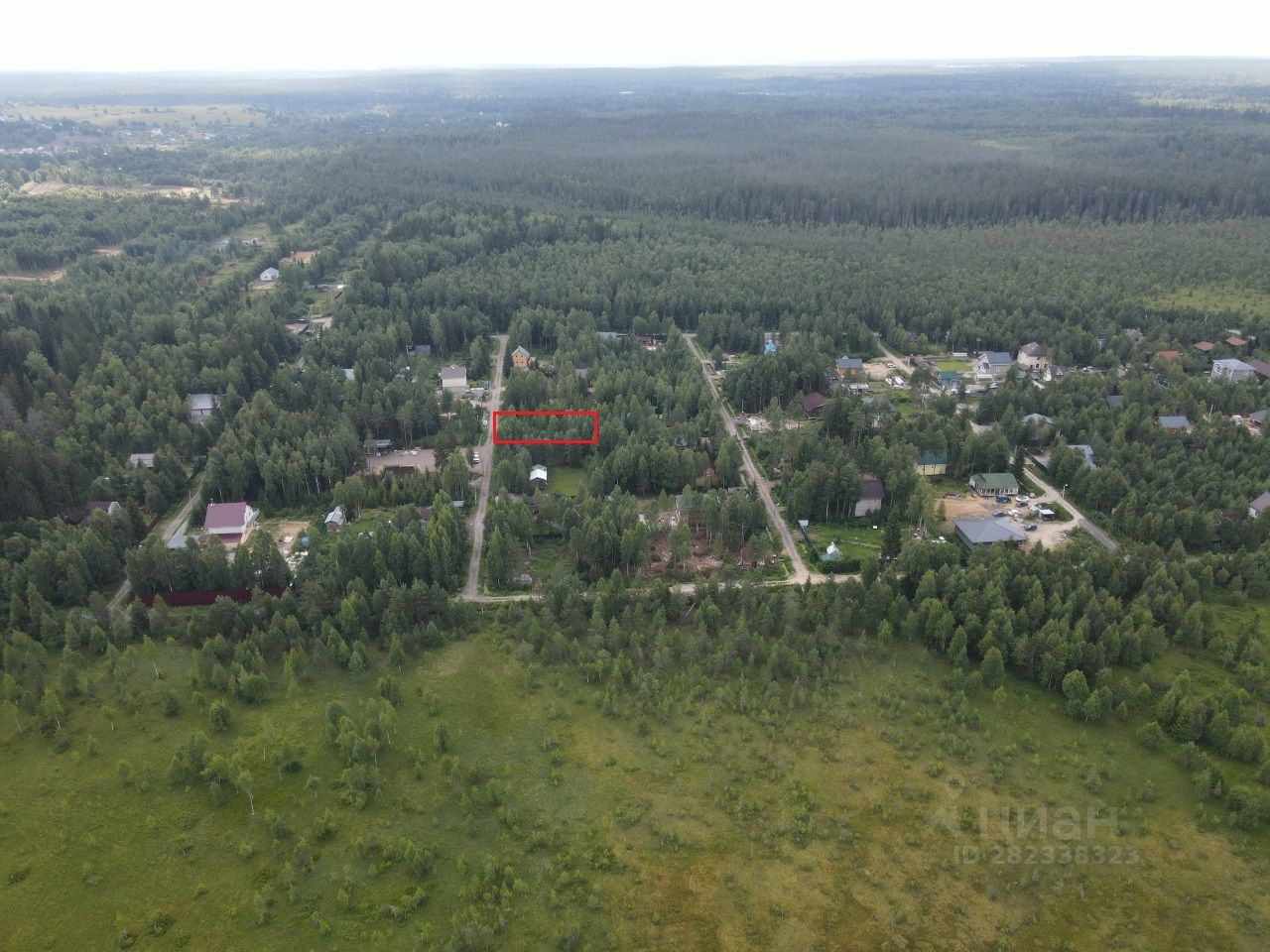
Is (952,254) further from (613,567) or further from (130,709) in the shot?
(130,709)

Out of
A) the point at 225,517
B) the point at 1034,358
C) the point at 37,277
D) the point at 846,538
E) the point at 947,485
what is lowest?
the point at 846,538

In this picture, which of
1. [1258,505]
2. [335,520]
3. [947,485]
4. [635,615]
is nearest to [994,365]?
[947,485]

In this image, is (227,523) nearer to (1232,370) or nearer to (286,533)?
(286,533)

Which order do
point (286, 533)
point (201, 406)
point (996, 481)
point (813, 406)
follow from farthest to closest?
point (813, 406), point (201, 406), point (996, 481), point (286, 533)

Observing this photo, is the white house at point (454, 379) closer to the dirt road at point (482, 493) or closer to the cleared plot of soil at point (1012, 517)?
the dirt road at point (482, 493)

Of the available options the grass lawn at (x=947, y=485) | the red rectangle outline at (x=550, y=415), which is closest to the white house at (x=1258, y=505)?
the grass lawn at (x=947, y=485)

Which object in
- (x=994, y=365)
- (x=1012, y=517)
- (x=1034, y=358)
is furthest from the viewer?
(x=1034, y=358)
